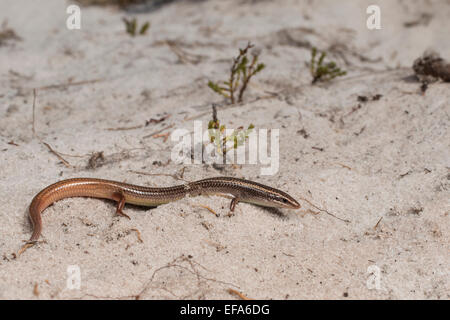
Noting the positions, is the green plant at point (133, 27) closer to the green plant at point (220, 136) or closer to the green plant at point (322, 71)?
the green plant at point (322, 71)

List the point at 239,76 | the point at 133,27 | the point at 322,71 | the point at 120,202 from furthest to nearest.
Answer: the point at 133,27, the point at 322,71, the point at 239,76, the point at 120,202

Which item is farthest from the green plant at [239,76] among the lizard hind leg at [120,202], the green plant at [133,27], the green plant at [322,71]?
the green plant at [133,27]

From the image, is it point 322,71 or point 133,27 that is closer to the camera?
point 322,71

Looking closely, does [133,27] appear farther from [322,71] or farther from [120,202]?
[120,202]

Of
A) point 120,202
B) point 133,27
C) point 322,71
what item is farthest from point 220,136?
point 133,27

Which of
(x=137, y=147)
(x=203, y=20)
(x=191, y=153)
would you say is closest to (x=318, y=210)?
(x=191, y=153)

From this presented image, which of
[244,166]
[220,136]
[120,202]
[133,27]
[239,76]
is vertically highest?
[133,27]

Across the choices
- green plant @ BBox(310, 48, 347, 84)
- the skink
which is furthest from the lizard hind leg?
green plant @ BBox(310, 48, 347, 84)
